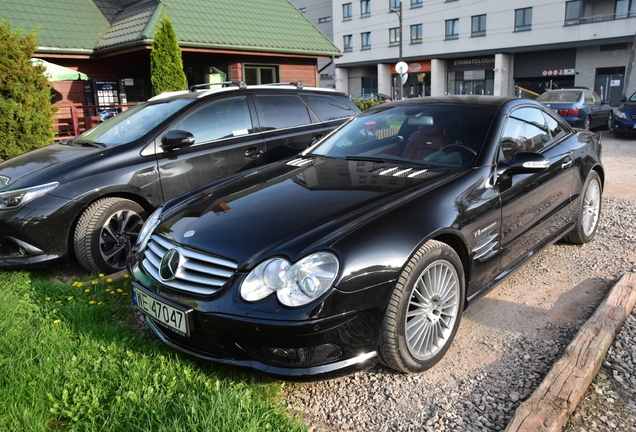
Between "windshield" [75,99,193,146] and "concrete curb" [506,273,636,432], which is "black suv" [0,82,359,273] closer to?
"windshield" [75,99,193,146]

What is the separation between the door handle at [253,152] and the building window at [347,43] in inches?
1996

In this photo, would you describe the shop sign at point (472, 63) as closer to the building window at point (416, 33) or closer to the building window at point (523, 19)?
the building window at point (523, 19)

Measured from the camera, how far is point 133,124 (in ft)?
17.1

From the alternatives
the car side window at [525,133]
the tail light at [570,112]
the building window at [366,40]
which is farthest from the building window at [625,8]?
the car side window at [525,133]

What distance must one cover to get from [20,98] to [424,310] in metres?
8.22

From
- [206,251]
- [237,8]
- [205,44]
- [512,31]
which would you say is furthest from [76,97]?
[512,31]

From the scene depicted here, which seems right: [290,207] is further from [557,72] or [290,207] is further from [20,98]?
[557,72]

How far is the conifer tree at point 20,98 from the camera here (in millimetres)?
8195

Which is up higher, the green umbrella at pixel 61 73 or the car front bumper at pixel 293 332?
the green umbrella at pixel 61 73

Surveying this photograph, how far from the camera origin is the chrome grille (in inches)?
101

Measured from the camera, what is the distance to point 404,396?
2678 mm

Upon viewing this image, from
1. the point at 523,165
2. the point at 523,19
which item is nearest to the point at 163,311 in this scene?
the point at 523,165

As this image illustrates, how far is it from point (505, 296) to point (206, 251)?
240cm

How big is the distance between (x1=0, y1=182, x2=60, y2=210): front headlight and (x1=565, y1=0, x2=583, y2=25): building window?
1658 inches
